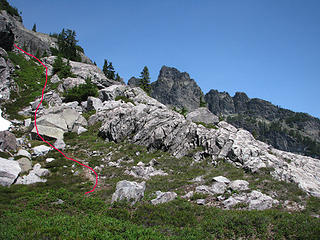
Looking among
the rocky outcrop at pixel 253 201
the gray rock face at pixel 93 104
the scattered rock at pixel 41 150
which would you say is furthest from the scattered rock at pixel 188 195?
the gray rock face at pixel 93 104

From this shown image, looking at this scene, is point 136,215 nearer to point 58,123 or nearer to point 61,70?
point 58,123

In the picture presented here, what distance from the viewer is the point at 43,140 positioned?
27156 millimetres

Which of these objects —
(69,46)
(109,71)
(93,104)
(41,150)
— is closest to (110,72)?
(109,71)

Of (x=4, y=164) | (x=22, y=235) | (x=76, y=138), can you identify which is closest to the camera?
(x=22, y=235)

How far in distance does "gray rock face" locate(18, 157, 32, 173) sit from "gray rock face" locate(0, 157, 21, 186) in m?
1.31

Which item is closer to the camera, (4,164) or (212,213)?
(212,213)

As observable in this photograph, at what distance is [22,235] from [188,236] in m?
8.02

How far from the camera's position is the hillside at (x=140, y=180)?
1082 cm

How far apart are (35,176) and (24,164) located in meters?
2.25

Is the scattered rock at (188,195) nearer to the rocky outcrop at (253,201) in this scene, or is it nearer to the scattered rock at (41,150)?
the rocky outcrop at (253,201)

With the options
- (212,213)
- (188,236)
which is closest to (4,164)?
(188,236)

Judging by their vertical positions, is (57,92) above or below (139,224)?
above

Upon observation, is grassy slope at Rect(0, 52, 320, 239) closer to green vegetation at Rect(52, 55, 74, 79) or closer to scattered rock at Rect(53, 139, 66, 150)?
scattered rock at Rect(53, 139, 66, 150)

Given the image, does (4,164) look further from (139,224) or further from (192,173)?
(192,173)
